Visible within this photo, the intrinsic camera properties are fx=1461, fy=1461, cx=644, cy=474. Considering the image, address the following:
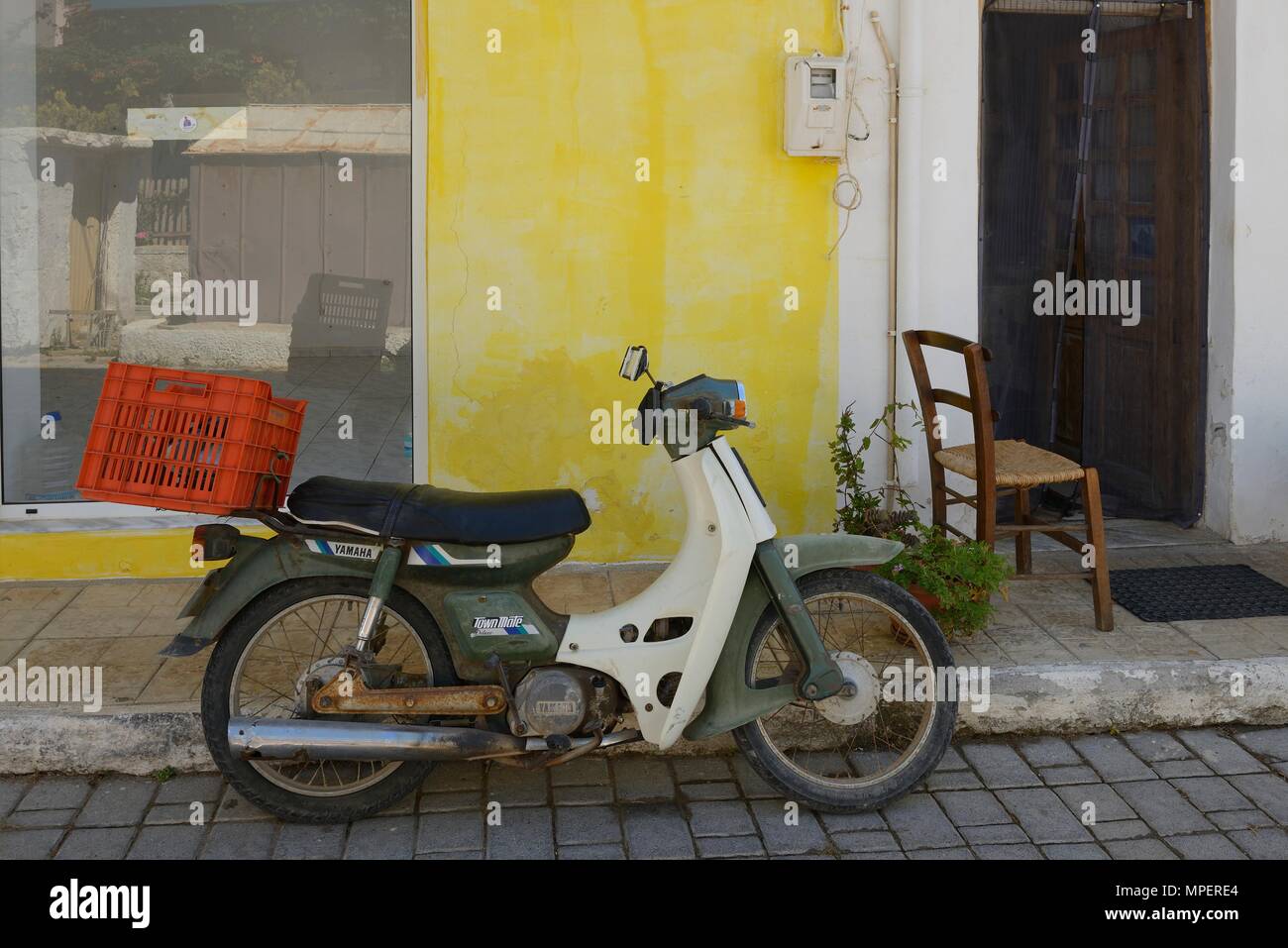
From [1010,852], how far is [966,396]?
211 cm

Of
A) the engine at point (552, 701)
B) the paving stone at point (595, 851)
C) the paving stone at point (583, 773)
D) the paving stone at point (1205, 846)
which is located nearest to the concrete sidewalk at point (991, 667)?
the paving stone at point (1205, 846)

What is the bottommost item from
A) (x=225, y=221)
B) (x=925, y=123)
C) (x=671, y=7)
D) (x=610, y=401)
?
(x=610, y=401)

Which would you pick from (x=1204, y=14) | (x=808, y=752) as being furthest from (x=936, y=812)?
(x=1204, y=14)

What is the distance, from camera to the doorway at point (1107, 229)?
291 inches

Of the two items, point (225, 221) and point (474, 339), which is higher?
point (225, 221)

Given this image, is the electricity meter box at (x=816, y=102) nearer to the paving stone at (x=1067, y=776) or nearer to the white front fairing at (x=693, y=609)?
the white front fairing at (x=693, y=609)

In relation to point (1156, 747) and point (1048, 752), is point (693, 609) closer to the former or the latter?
point (1048, 752)

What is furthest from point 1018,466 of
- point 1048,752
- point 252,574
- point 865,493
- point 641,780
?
point 252,574

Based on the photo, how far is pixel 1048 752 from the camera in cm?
522

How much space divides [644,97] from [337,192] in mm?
1459

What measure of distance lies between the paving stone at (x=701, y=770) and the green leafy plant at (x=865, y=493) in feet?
4.97
